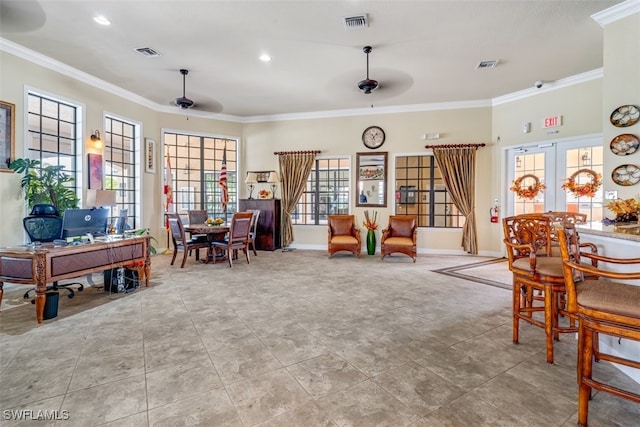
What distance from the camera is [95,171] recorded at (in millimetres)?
5305

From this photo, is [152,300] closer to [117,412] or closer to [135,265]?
[135,265]

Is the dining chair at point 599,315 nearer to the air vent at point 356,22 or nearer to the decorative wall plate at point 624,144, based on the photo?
the decorative wall plate at point 624,144

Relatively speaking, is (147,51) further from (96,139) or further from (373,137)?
(373,137)

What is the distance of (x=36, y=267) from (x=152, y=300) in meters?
1.14

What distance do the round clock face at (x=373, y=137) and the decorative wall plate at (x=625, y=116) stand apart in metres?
4.05

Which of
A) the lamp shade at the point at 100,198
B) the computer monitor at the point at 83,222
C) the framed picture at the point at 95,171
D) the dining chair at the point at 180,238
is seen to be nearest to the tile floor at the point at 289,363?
the computer monitor at the point at 83,222

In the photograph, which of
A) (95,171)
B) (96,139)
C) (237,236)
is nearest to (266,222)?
(237,236)

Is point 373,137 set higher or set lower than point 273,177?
higher

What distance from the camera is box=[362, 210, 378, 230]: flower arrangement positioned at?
6733mm

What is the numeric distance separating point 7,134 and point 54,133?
804mm

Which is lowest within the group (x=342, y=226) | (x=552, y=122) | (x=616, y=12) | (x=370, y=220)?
(x=342, y=226)

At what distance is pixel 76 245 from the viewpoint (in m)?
3.26

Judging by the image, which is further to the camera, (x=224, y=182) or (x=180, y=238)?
(x=224, y=182)

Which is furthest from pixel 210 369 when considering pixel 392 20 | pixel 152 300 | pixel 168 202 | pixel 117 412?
pixel 168 202
